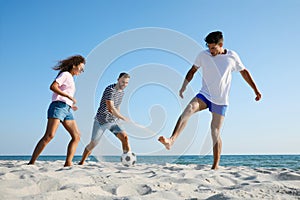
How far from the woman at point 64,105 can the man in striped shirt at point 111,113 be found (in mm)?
337

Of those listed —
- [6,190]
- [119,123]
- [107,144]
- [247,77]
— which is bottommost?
[6,190]

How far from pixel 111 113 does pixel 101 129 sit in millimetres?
294

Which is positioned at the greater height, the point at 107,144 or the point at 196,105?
the point at 196,105

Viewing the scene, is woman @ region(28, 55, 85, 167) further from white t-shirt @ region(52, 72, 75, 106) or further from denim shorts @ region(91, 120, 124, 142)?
denim shorts @ region(91, 120, 124, 142)

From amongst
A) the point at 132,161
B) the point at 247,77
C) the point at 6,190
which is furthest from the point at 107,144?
the point at 6,190

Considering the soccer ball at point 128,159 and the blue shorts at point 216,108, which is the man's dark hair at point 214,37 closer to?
the blue shorts at point 216,108

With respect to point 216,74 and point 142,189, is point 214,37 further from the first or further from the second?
point 142,189

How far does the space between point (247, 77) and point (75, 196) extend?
3.06 m

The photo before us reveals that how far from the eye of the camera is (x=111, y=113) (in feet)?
15.9

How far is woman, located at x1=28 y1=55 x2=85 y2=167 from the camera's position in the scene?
14.0ft

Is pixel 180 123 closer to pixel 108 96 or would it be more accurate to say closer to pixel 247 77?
pixel 247 77

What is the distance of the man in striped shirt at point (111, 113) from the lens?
486 centimetres

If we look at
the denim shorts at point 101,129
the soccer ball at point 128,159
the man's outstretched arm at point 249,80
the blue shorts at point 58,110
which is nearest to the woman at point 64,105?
the blue shorts at point 58,110

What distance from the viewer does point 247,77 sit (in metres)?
4.30
